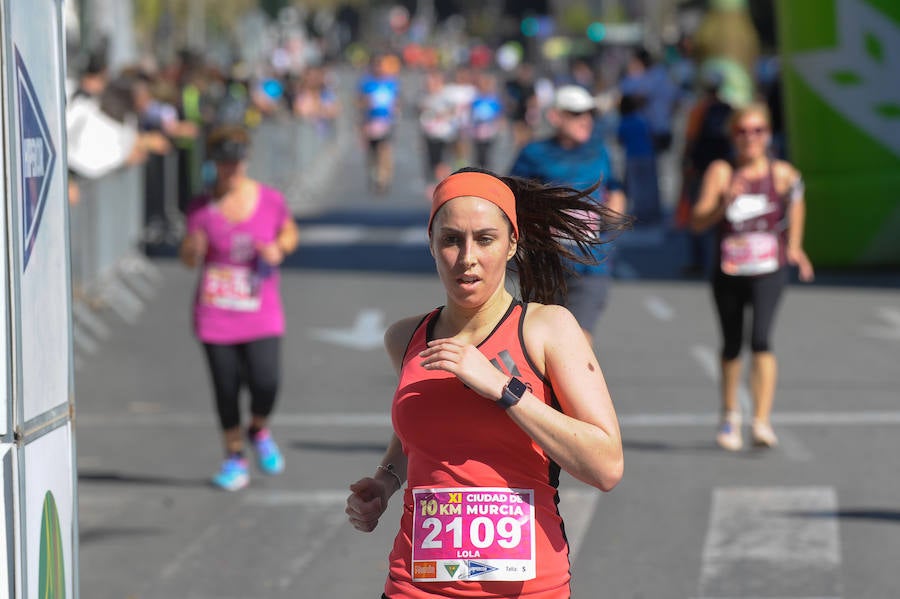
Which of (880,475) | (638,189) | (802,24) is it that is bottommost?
(638,189)

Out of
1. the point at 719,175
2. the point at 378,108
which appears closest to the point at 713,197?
the point at 719,175

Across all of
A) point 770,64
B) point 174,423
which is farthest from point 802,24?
point 770,64

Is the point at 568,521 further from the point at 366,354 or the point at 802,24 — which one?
the point at 802,24

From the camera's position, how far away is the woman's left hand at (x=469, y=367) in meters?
3.92

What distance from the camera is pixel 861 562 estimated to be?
779cm

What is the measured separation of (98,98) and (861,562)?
11.6 metres

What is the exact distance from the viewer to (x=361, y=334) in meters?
15.4

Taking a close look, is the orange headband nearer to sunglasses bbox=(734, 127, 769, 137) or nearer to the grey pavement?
the grey pavement

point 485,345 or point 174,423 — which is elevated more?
point 485,345

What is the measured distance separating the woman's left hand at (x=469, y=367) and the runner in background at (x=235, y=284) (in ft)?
18.2

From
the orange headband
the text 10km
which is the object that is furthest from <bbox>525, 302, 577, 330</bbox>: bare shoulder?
the text 10km

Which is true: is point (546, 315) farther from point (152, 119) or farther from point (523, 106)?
point (523, 106)

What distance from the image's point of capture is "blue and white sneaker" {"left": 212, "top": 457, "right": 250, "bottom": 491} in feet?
31.6

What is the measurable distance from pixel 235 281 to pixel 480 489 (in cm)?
549
